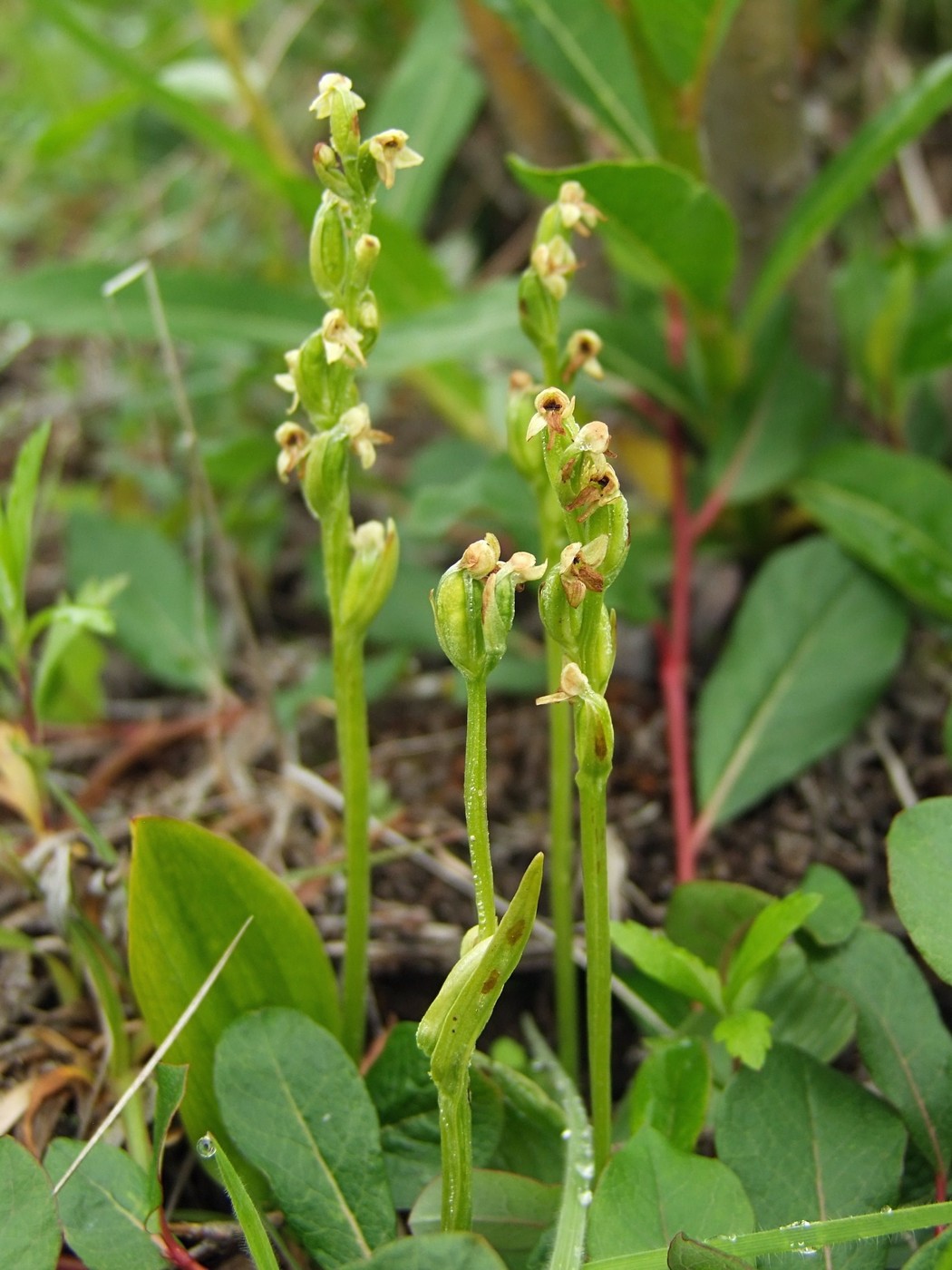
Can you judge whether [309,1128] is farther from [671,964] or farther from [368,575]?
[368,575]

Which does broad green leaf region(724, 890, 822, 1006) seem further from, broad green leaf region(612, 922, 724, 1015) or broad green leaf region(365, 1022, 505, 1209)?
broad green leaf region(365, 1022, 505, 1209)

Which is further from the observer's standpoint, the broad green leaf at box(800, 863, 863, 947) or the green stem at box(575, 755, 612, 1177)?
the broad green leaf at box(800, 863, 863, 947)

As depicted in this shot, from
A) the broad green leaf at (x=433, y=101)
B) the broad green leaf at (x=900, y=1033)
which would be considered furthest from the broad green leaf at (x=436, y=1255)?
the broad green leaf at (x=433, y=101)

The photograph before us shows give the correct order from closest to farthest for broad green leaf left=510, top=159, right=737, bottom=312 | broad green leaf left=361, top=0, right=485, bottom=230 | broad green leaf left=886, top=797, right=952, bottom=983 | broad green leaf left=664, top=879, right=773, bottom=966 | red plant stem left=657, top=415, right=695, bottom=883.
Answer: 1. broad green leaf left=886, top=797, right=952, bottom=983
2. broad green leaf left=664, top=879, right=773, bottom=966
3. broad green leaf left=510, top=159, right=737, bottom=312
4. red plant stem left=657, top=415, right=695, bottom=883
5. broad green leaf left=361, top=0, right=485, bottom=230

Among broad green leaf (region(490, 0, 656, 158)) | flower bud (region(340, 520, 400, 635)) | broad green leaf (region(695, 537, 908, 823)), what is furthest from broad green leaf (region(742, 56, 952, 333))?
flower bud (region(340, 520, 400, 635))

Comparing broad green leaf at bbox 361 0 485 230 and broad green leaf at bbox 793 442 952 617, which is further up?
broad green leaf at bbox 361 0 485 230

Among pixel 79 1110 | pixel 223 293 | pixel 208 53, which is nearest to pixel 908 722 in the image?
pixel 79 1110

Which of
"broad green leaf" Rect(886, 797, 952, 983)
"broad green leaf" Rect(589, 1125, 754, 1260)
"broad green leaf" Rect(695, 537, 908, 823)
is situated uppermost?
"broad green leaf" Rect(886, 797, 952, 983)
